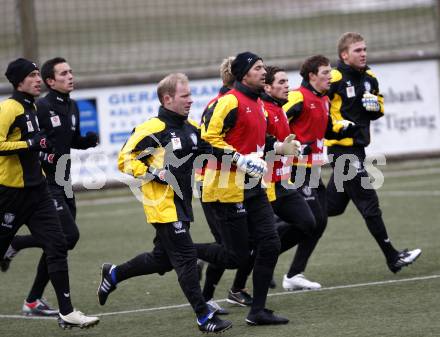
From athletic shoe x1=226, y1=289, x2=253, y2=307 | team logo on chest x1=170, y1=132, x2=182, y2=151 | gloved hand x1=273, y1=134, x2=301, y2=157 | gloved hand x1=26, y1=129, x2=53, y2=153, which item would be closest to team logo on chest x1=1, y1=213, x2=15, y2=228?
gloved hand x1=26, y1=129, x2=53, y2=153

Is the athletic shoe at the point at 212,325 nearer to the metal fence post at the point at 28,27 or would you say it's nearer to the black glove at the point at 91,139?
the black glove at the point at 91,139

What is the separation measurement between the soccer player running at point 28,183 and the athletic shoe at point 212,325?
3.53 ft

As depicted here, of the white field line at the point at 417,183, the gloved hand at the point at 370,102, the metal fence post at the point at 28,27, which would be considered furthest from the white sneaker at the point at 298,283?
the metal fence post at the point at 28,27

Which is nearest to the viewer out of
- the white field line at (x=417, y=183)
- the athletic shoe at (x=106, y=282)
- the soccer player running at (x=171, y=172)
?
the soccer player running at (x=171, y=172)

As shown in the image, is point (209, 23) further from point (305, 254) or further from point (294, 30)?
point (305, 254)

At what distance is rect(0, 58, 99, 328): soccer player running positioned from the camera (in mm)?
8203

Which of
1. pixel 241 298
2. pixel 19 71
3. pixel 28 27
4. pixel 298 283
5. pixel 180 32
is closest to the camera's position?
pixel 19 71

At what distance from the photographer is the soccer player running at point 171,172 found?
25.9 ft

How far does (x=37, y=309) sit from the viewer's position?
9.21 m

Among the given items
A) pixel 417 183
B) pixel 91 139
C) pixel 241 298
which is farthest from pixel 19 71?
pixel 417 183

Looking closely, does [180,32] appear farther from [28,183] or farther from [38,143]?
[38,143]

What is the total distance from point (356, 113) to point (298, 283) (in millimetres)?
1840

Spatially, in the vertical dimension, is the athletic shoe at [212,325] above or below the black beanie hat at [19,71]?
below

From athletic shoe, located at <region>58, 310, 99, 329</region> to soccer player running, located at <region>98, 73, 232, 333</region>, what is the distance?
2.42 ft
